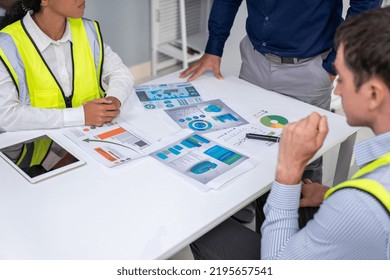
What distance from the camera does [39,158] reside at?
134 cm

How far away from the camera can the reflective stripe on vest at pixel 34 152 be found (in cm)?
131

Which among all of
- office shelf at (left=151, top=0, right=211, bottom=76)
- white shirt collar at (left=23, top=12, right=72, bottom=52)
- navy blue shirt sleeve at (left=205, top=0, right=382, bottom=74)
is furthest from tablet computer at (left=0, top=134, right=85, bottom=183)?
office shelf at (left=151, top=0, right=211, bottom=76)

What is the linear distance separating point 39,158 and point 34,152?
0.04 m

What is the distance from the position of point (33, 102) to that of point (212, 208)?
31.1 inches

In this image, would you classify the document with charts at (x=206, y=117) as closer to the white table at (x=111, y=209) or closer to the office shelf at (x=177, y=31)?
the white table at (x=111, y=209)

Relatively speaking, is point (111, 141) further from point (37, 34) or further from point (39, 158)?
point (37, 34)

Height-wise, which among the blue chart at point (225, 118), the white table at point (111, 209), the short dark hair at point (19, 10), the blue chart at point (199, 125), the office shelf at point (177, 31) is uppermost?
the short dark hair at point (19, 10)

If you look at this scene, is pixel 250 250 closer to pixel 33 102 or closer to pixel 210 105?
pixel 210 105

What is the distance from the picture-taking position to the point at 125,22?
3484mm

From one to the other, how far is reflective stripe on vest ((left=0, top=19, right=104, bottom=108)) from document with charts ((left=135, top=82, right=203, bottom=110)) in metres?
0.18

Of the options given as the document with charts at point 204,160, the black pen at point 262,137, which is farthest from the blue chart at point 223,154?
the black pen at point 262,137

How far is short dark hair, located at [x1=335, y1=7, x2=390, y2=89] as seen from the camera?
0.88 m

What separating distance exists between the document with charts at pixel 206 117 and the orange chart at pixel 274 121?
2.7 inches

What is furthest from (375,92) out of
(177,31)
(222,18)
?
(177,31)
